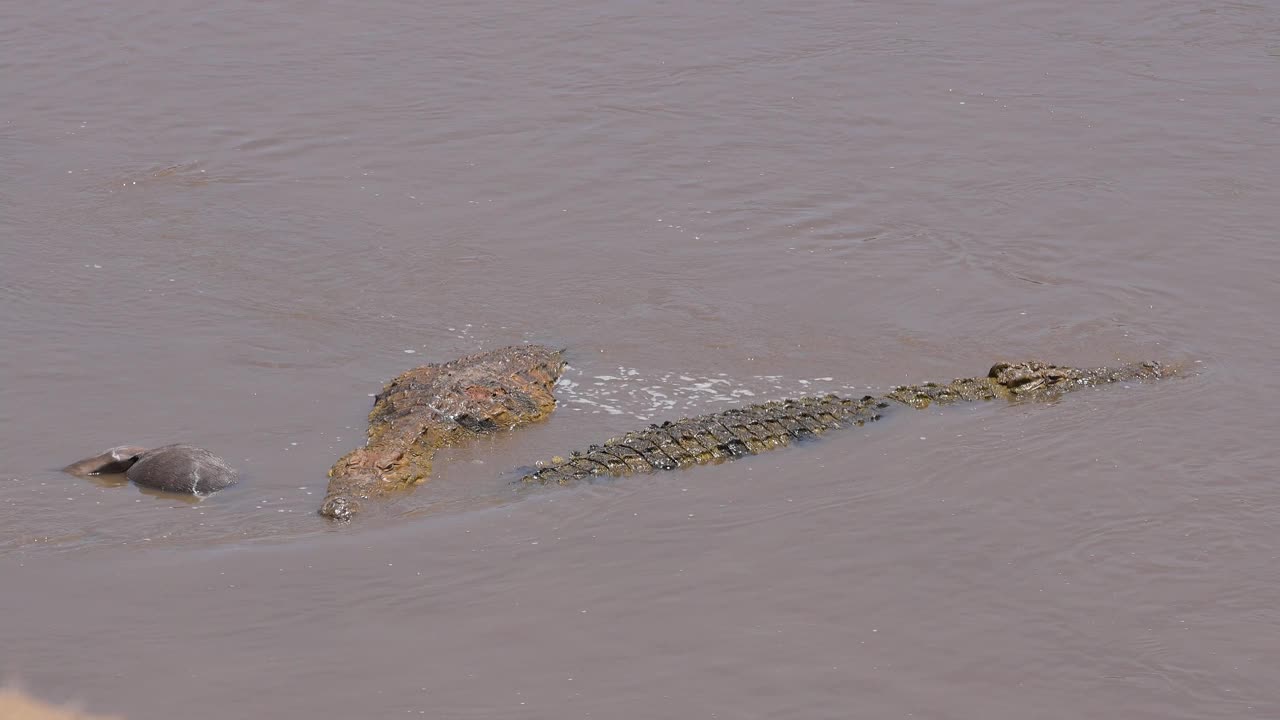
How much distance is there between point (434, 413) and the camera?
754 centimetres

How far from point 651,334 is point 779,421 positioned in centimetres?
182

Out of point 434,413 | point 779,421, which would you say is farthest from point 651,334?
point 434,413

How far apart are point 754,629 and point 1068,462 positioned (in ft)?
7.81

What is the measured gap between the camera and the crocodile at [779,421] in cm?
713

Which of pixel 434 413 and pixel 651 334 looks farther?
pixel 651 334

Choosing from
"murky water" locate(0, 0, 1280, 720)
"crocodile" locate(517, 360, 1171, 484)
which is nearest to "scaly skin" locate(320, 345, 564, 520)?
"murky water" locate(0, 0, 1280, 720)

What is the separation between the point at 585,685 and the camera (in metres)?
5.38

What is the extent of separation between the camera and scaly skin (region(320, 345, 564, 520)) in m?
6.93

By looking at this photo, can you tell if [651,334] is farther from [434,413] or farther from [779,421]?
[434,413]

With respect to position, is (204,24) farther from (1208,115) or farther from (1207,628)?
(1207,628)

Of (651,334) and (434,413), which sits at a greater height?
(434,413)

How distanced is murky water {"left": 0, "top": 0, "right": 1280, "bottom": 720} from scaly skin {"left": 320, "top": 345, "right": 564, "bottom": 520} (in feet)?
0.48

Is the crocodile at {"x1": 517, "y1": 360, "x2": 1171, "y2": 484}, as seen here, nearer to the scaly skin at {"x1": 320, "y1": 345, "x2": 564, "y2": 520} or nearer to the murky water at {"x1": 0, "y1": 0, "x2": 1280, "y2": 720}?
the murky water at {"x1": 0, "y1": 0, "x2": 1280, "y2": 720}

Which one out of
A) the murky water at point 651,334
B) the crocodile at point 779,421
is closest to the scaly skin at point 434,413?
the murky water at point 651,334
